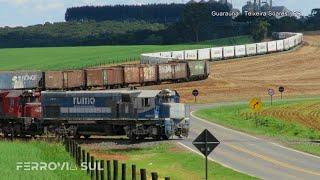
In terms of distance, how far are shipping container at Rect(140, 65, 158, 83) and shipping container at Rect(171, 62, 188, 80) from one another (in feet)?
9.18

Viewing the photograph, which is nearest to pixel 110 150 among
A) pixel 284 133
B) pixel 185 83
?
pixel 284 133

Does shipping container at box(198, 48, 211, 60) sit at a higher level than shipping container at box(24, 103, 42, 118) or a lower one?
higher

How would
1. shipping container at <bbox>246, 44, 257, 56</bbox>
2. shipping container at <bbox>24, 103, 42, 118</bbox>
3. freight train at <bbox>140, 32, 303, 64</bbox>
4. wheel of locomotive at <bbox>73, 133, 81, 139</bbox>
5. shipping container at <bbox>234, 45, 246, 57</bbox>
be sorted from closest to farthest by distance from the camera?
wheel of locomotive at <bbox>73, 133, 81, 139</bbox>, shipping container at <bbox>24, 103, 42, 118</bbox>, freight train at <bbox>140, 32, 303, 64</bbox>, shipping container at <bbox>234, 45, 246, 57</bbox>, shipping container at <bbox>246, 44, 257, 56</bbox>

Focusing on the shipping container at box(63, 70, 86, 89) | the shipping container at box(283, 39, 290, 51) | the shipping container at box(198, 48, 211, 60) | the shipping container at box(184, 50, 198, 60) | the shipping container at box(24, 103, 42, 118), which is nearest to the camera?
the shipping container at box(24, 103, 42, 118)

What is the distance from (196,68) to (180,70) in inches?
116

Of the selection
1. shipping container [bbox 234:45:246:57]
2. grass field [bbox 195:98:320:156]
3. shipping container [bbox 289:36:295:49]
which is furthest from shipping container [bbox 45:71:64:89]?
shipping container [bbox 289:36:295:49]

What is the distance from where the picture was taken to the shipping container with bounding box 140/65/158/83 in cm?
9096

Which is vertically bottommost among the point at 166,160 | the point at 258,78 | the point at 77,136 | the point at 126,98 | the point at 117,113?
the point at 77,136

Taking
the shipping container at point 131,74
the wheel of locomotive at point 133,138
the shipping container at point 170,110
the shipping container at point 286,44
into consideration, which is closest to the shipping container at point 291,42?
the shipping container at point 286,44

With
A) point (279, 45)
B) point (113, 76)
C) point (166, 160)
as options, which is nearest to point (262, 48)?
point (279, 45)

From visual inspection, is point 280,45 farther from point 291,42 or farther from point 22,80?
point 22,80

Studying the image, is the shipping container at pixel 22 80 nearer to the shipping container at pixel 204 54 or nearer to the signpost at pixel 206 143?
the shipping container at pixel 204 54

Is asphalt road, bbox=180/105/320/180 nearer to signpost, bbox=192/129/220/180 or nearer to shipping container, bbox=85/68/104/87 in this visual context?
signpost, bbox=192/129/220/180

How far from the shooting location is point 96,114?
54812mm
